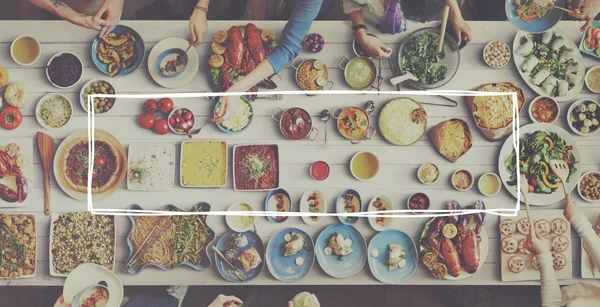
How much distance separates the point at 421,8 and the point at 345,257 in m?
1.83

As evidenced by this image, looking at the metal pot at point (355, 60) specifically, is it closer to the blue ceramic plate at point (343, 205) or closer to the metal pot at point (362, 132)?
the metal pot at point (362, 132)

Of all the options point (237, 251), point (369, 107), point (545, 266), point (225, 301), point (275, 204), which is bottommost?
point (225, 301)

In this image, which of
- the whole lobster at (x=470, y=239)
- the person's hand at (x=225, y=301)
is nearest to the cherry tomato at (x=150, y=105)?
the person's hand at (x=225, y=301)

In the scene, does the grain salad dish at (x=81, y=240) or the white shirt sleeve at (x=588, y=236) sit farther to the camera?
the grain salad dish at (x=81, y=240)

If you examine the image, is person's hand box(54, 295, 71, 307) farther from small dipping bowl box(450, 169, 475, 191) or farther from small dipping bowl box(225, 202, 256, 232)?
small dipping bowl box(450, 169, 475, 191)

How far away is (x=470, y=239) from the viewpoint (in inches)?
117

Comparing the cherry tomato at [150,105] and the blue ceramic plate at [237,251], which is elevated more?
the cherry tomato at [150,105]

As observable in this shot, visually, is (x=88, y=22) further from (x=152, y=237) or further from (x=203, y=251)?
(x=203, y=251)


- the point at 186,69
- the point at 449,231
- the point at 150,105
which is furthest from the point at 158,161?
the point at 449,231

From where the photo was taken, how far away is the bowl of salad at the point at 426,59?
9.68 ft

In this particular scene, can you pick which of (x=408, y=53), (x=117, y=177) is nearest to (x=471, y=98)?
(x=408, y=53)

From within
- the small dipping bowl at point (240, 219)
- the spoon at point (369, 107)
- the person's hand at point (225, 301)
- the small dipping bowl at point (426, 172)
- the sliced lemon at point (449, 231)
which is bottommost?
the person's hand at point (225, 301)

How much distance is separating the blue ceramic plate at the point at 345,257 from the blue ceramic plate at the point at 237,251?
0.42 m

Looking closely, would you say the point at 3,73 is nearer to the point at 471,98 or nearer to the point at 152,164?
the point at 152,164
